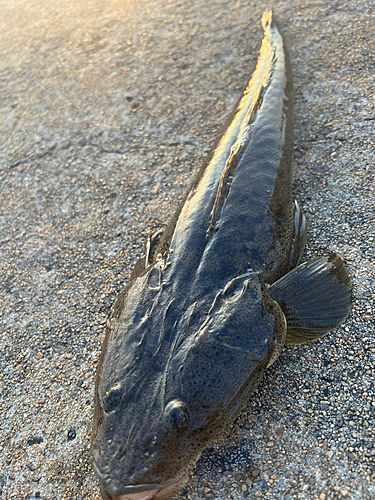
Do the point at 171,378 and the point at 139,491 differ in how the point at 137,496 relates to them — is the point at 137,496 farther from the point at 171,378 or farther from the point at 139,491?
the point at 171,378

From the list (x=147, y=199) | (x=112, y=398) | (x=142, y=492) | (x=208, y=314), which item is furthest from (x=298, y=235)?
(x=142, y=492)

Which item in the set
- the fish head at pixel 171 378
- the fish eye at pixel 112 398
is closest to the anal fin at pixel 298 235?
the fish head at pixel 171 378

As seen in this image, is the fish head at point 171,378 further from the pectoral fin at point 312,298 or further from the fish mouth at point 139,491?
the pectoral fin at point 312,298

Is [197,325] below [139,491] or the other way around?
the other way around

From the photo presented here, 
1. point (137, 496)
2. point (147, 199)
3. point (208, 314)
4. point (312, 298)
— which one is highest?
point (208, 314)

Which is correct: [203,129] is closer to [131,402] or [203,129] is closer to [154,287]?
[154,287]

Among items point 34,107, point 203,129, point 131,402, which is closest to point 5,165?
point 34,107
